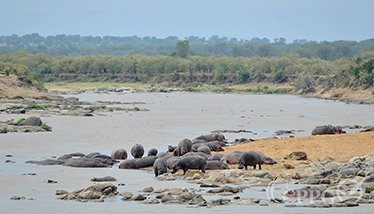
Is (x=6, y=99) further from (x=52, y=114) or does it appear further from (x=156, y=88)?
(x=156, y=88)

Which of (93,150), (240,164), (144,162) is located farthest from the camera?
(93,150)

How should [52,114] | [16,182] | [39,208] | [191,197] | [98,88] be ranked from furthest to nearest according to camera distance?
[98,88], [52,114], [16,182], [191,197], [39,208]

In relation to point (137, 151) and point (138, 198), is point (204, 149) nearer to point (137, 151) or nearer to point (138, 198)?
point (137, 151)

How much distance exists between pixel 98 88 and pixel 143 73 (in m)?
23.5

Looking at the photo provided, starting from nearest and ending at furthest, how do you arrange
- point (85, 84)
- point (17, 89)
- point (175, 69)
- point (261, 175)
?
1. point (261, 175)
2. point (17, 89)
3. point (85, 84)
4. point (175, 69)

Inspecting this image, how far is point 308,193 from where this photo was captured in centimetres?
1045

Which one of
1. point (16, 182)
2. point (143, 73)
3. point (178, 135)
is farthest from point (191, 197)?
point (143, 73)

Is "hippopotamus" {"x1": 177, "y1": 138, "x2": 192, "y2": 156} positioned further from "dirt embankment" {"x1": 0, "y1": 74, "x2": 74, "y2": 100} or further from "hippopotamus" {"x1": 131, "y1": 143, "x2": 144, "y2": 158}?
"dirt embankment" {"x1": 0, "y1": 74, "x2": 74, "y2": 100}

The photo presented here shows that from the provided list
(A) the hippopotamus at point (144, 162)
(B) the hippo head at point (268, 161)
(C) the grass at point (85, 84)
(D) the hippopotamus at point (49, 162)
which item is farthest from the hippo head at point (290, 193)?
(C) the grass at point (85, 84)

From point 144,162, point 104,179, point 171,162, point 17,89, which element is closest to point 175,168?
point 171,162

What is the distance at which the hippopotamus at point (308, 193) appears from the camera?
10.3m

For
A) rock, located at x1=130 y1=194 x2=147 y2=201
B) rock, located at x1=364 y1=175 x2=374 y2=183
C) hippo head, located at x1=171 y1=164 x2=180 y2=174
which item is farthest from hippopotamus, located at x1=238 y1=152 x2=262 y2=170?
rock, located at x1=130 y1=194 x2=147 y2=201

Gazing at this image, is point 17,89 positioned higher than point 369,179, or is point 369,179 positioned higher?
point 369,179

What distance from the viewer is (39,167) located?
578 inches
